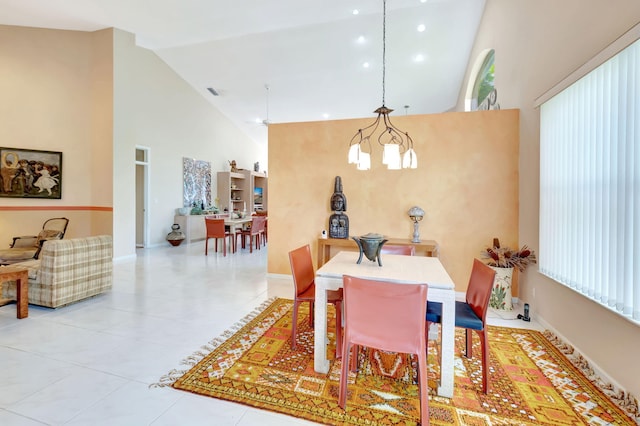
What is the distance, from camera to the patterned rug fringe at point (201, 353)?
6.57 feet

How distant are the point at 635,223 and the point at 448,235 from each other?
2.20 metres

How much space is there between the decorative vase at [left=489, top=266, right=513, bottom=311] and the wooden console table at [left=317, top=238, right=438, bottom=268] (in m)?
0.75

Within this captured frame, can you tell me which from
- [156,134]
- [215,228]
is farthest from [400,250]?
[156,134]

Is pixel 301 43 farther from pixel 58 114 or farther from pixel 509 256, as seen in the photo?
pixel 509 256

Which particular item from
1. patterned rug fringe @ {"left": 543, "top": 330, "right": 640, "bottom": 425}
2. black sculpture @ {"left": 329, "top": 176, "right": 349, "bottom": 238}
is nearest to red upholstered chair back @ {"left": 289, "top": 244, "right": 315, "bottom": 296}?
black sculpture @ {"left": 329, "top": 176, "right": 349, "bottom": 238}

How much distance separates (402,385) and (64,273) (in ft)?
12.3

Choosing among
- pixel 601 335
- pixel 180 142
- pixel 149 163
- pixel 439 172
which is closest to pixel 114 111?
pixel 149 163

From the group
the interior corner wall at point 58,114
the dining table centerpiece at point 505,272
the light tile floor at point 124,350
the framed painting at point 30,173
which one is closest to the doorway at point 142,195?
the interior corner wall at point 58,114

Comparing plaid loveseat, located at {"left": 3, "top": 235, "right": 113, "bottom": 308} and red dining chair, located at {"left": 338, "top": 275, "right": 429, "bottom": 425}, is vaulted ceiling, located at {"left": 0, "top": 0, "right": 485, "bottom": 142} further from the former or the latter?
red dining chair, located at {"left": 338, "top": 275, "right": 429, "bottom": 425}

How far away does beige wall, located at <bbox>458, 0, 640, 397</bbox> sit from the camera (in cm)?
194

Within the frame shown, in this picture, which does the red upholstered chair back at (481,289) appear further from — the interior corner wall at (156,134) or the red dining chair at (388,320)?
the interior corner wall at (156,134)

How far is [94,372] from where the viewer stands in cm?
210

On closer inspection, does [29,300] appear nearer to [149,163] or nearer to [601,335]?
[149,163]

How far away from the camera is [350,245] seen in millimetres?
4242
